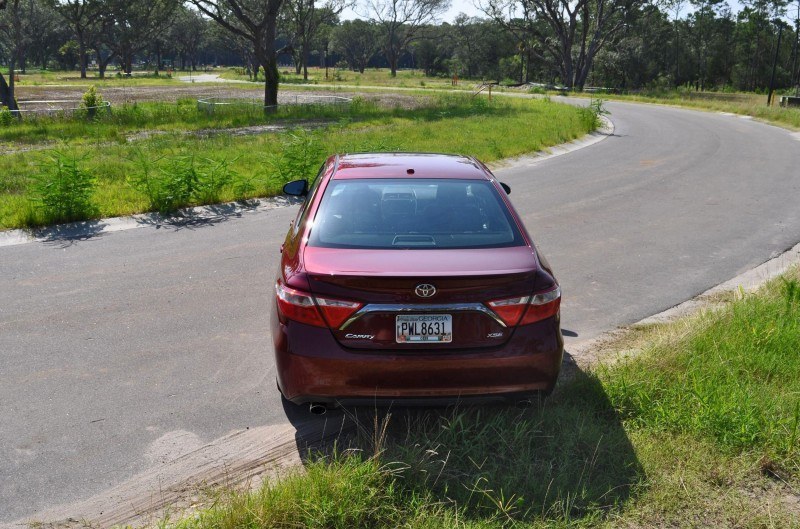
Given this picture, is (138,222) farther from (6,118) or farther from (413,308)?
(6,118)

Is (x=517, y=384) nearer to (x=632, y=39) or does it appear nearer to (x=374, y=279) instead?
(x=374, y=279)

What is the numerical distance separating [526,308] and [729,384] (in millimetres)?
1752

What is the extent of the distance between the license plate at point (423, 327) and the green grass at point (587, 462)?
51 centimetres

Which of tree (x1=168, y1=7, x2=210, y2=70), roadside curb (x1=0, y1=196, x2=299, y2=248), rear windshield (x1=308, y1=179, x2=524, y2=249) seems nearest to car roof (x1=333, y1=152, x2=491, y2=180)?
rear windshield (x1=308, y1=179, x2=524, y2=249)

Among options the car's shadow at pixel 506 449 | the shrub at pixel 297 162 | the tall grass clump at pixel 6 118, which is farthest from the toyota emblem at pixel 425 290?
the tall grass clump at pixel 6 118

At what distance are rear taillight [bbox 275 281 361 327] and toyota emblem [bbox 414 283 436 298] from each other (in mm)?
340

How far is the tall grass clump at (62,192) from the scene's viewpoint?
33.4 ft

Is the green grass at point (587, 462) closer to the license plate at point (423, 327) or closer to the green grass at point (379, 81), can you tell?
the license plate at point (423, 327)

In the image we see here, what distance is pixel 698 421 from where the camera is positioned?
431cm

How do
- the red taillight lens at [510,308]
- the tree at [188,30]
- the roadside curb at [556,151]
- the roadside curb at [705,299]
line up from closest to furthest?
the red taillight lens at [510,308]
the roadside curb at [705,299]
the roadside curb at [556,151]
the tree at [188,30]

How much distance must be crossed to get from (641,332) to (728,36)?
9686 cm

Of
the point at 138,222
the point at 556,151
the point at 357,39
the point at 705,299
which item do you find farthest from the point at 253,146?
the point at 357,39

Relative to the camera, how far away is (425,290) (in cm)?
394

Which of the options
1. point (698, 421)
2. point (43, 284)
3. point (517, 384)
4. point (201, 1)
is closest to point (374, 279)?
point (517, 384)
